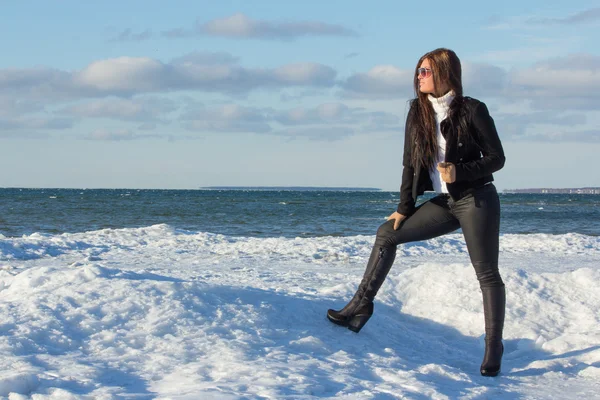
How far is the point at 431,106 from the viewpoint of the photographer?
3324 millimetres

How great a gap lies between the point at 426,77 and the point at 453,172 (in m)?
0.56

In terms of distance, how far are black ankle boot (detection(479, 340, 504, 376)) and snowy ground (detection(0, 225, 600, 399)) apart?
0.05 metres

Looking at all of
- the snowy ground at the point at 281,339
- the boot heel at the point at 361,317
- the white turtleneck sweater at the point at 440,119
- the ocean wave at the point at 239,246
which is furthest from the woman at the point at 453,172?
the ocean wave at the point at 239,246

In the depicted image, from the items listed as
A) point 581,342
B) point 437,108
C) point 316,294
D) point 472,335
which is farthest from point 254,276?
point 437,108

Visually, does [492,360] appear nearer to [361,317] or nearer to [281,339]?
[361,317]

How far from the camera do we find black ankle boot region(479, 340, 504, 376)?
336cm

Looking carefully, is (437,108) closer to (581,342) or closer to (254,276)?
(581,342)

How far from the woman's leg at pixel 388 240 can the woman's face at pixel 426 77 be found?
23.4 inches

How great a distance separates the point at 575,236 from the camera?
1576cm

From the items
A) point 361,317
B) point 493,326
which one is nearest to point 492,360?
point 493,326

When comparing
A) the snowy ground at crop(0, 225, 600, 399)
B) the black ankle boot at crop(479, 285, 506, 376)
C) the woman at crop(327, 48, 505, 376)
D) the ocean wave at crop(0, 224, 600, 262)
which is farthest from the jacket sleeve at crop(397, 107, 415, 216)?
the ocean wave at crop(0, 224, 600, 262)

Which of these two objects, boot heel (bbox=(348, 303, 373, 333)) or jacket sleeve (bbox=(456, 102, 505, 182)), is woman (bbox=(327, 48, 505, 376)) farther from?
boot heel (bbox=(348, 303, 373, 333))

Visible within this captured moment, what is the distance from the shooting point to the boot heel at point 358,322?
12.0ft

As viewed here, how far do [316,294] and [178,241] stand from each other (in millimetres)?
9146
